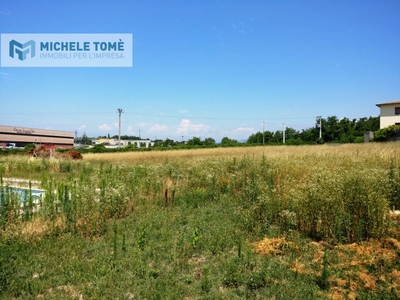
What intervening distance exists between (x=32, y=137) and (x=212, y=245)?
81.1 metres

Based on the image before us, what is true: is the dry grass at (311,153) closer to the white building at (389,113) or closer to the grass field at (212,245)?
the grass field at (212,245)

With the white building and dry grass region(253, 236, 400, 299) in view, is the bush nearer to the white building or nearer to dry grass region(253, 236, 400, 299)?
the white building

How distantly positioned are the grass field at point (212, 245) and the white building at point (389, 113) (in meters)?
29.9

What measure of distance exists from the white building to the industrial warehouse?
57.8 m

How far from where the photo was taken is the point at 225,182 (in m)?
6.92

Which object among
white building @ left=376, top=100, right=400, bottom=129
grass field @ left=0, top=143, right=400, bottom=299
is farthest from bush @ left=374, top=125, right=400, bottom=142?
grass field @ left=0, top=143, right=400, bottom=299

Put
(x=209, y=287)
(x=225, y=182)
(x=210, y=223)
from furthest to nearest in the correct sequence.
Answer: (x=225, y=182), (x=210, y=223), (x=209, y=287)

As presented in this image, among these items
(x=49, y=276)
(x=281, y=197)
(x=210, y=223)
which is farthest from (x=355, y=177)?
(x=49, y=276)

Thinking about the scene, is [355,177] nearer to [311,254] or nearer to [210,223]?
[311,254]

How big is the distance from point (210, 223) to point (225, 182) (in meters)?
2.64

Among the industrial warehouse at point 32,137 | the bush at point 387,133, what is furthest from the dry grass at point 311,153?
the industrial warehouse at point 32,137

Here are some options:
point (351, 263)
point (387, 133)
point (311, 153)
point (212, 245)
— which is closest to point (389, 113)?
point (387, 133)

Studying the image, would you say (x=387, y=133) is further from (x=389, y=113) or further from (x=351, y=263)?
(x=351, y=263)

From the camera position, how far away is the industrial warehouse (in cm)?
6044
